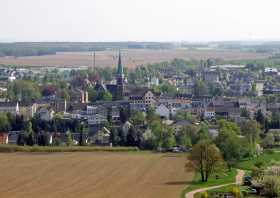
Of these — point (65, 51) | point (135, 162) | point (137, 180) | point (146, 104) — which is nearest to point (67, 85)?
point (146, 104)

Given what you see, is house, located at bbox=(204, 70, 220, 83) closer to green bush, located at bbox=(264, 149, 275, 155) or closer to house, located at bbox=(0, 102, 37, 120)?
house, located at bbox=(0, 102, 37, 120)

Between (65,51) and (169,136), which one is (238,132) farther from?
(65,51)

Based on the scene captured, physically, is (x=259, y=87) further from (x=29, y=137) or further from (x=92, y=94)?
(x=29, y=137)

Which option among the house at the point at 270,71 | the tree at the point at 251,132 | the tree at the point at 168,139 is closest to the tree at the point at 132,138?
the tree at the point at 168,139

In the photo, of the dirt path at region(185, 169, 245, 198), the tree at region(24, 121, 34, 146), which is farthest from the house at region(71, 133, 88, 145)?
the dirt path at region(185, 169, 245, 198)

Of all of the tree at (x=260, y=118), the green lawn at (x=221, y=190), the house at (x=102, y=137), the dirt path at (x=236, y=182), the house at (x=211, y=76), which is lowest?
the house at (x=102, y=137)

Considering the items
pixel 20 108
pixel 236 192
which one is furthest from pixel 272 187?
pixel 20 108

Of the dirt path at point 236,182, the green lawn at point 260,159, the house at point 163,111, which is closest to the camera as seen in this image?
the dirt path at point 236,182

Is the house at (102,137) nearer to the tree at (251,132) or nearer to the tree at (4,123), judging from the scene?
the tree at (4,123)
